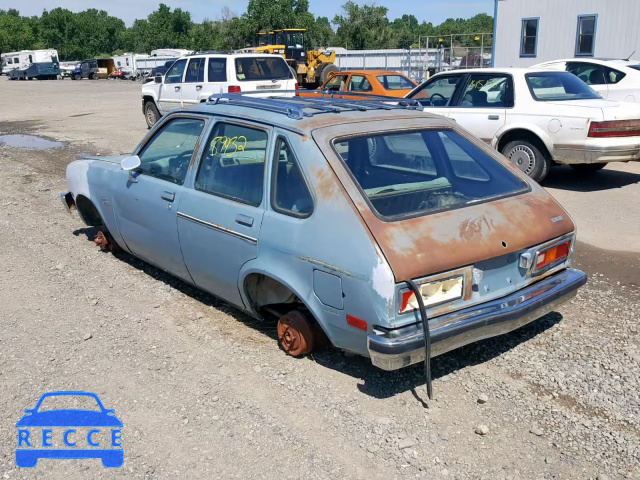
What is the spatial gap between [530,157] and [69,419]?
24.2 ft

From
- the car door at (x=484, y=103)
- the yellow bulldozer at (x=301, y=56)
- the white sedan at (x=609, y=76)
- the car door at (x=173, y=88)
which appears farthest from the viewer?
the yellow bulldozer at (x=301, y=56)

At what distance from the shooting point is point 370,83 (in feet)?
51.5

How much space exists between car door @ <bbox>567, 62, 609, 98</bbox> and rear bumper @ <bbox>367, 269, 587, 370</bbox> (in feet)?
31.5

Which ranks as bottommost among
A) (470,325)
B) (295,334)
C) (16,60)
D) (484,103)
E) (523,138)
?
(295,334)

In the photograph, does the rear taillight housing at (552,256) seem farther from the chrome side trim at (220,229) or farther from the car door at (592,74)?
the car door at (592,74)

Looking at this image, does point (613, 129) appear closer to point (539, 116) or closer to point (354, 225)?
point (539, 116)

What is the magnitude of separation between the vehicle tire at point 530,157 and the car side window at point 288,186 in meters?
5.68

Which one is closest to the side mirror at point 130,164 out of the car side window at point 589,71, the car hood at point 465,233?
the car hood at point 465,233

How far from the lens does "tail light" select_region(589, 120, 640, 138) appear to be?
8445 millimetres

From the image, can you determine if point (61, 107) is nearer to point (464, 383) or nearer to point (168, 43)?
point (464, 383)

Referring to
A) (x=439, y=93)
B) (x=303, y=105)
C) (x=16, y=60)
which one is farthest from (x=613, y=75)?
(x=16, y=60)

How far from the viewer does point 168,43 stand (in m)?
92.5

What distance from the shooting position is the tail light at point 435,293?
340 centimetres

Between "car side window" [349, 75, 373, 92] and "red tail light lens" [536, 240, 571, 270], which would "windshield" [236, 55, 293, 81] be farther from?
"red tail light lens" [536, 240, 571, 270]
